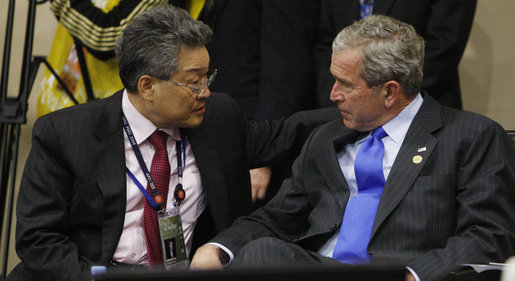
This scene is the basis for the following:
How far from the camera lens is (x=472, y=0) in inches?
152

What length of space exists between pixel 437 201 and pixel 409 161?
0.17 meters

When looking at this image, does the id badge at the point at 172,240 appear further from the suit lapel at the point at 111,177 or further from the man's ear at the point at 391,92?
the man's ear at the point at 391,92

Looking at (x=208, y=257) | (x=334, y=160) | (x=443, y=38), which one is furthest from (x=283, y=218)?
(x=443, y=38)

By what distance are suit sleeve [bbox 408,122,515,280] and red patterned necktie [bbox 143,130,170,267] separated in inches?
37.1

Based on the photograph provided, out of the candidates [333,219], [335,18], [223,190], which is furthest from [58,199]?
[335,18]

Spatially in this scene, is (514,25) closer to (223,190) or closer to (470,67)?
(470,67)

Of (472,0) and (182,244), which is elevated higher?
(472,0)

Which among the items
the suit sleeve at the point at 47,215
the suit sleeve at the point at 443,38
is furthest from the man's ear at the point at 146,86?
the suit sleeve at the point at 443,38

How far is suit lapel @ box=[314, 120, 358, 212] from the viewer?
9.62ft

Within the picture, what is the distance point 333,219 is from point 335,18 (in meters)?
1.39

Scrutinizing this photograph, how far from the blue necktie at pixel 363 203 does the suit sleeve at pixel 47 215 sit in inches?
36.8

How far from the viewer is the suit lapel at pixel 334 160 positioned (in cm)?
293

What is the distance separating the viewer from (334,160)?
2.98m

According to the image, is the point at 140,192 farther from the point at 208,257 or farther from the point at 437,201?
the point at 437,201
